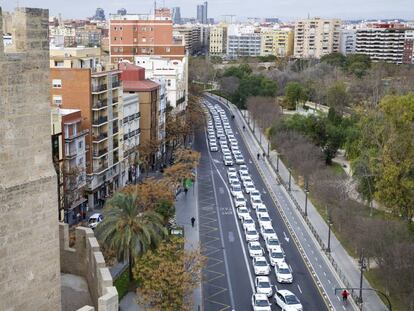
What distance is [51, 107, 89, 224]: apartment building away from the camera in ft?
157

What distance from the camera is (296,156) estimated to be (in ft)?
225

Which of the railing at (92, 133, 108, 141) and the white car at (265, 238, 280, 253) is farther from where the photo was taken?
the railing at (92, 133, 108, 141)

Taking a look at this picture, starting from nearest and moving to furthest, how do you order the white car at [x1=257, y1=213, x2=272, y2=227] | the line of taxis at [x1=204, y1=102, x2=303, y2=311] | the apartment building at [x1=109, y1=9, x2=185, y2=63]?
the line of taxis at [x1=204, y1=102, x2=303, y2=311], the white car at [x1=257, y1=213, x2=272, y2=227], the apartment building at [x1=109, y1=9, x2=185, y2=63]

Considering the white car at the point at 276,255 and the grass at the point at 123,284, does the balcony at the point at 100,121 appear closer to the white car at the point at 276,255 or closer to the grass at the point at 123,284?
the grass at the point at 123,284

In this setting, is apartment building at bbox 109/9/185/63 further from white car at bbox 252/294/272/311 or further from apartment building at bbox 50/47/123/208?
white car at bbox 252/294/272/311

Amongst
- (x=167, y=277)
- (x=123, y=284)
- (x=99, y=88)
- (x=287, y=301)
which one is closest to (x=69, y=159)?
(x=99, y=88)

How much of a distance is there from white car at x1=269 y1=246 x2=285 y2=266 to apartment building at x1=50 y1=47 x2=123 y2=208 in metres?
19.9

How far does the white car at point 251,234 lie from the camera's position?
4894 cm

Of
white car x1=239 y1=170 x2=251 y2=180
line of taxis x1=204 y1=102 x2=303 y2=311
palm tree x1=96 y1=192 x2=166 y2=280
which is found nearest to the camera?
palm tree x1=96 y1=192 x2=166 y2=280

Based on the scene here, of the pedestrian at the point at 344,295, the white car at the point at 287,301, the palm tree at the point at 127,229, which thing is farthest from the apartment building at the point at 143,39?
the pedestrian at the point at 344,295

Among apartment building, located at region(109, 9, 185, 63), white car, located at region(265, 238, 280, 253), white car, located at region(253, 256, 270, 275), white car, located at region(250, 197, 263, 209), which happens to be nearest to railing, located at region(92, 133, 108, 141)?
white car, located at region(250, 197, 263, 209)

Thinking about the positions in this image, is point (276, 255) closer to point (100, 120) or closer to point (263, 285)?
point (263, 285)

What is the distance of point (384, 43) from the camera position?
184 metres

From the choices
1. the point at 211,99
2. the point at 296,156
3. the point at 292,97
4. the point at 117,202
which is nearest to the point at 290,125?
the point at 296,156
